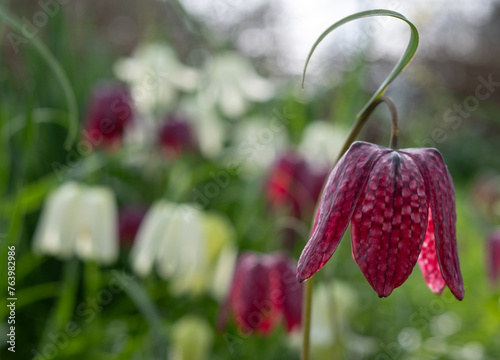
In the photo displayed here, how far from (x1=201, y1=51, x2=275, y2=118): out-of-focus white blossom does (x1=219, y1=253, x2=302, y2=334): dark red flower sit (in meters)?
1.31

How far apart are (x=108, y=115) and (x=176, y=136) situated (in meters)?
0.35

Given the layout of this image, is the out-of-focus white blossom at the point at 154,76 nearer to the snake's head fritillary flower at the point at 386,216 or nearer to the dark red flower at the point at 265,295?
the dark red flower at the point at 265,295

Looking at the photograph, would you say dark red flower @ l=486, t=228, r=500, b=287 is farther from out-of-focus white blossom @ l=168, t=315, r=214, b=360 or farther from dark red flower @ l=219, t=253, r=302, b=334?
out-of-focus white blossom @ l=168, t=315, r=214, b=360

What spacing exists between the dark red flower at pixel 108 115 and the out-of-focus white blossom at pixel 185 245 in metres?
0.49

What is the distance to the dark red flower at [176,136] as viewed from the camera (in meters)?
2.31

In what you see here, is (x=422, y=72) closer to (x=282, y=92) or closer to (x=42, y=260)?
(x=282, y=92)

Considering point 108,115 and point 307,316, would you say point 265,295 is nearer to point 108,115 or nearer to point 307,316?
point 307,316

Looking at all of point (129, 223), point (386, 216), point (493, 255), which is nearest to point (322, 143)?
point (129, 223)

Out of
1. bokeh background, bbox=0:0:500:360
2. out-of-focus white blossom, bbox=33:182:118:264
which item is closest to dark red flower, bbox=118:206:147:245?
bokeh background, bbox=0:0:500:360

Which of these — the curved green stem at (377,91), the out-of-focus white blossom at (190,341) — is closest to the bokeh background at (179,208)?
the out-of-focus white blossom at (190,341)

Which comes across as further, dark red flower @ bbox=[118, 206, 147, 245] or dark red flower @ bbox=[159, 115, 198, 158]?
dark red flower @ bbox=[159, 115, 198, 158]

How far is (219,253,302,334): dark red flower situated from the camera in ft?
4.51

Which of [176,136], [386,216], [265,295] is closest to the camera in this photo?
[386,216]

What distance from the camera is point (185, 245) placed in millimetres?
1624
